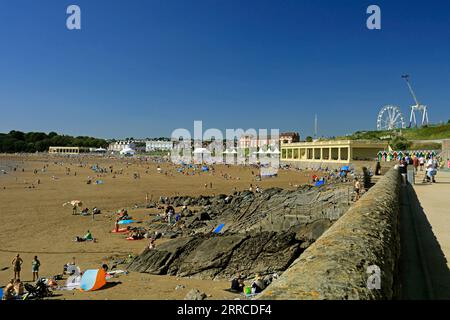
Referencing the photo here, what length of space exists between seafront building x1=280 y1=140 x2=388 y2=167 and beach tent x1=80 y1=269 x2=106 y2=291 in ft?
135

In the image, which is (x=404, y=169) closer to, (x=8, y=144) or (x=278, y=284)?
(x=278, y=284)

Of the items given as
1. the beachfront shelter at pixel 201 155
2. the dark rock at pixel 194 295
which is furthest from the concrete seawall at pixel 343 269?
the beachfront shelter at pixel 201 155

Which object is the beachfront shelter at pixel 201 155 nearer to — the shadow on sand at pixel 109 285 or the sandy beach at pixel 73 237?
the sandy beach at pixel 73 237

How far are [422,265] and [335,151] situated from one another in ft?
168

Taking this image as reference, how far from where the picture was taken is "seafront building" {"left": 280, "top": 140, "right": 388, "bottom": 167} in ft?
157

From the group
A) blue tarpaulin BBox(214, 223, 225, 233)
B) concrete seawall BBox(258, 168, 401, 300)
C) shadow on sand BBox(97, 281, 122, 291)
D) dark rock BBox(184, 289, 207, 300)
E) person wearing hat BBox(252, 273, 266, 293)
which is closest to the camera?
concrete seawall BBox(258, 168, 401, 300)

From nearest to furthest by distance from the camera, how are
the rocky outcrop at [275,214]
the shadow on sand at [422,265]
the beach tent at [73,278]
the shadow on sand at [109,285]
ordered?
the shadow on sand at [422,265]
the shadow on sand at [109,285]
the beach tent at [73,278]
the rocky outcrop at [275,214]

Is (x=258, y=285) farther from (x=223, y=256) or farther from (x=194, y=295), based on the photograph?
(x=223, y=256)

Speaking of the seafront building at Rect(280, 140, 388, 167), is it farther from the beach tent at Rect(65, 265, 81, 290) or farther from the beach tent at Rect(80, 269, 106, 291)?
the beach tent at Rect(80, 269, 106, 291)

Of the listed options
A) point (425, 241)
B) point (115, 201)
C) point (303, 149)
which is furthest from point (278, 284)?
point (303, 149)

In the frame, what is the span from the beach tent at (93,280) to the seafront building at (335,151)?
4118cm

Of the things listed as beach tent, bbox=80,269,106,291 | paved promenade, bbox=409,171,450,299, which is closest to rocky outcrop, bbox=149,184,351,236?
paved promenade, bbox=409,171,450,299

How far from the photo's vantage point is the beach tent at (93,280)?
1046cm

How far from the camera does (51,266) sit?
12.9 metres
